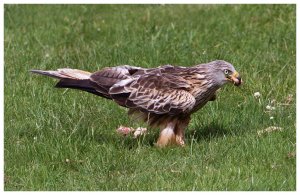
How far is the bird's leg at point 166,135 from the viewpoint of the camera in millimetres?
8414

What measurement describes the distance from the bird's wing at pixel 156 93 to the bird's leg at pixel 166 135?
18 centimetres

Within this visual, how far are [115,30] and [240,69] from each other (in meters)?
2.49

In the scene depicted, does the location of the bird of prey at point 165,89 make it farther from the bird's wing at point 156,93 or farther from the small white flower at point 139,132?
the small white flower at point 139,132

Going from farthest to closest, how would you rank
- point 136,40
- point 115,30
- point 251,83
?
1. point 115,30
2. point 136,40
3. point 251,83

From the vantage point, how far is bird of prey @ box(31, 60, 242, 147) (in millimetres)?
8367

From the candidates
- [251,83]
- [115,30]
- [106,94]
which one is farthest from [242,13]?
[106,94]

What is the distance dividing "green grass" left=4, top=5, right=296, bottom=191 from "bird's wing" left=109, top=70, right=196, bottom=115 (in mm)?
376

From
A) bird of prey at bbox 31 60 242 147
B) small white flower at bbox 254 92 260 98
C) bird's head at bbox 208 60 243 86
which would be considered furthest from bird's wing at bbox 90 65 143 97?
small white flower at bbox 254 92 260 98

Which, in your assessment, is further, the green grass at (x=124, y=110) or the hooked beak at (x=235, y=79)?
the hooked beak at (x=235, y=79)

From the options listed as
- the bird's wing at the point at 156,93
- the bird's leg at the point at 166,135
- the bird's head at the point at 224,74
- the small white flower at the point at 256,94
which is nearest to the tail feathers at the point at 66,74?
the bird's wing at the point at 156,93

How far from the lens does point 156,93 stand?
845 centimetres

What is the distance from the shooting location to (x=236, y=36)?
462 inches

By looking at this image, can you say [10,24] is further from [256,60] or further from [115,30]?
[256,60]

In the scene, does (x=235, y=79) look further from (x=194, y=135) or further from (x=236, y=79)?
(x=194, y=135)
